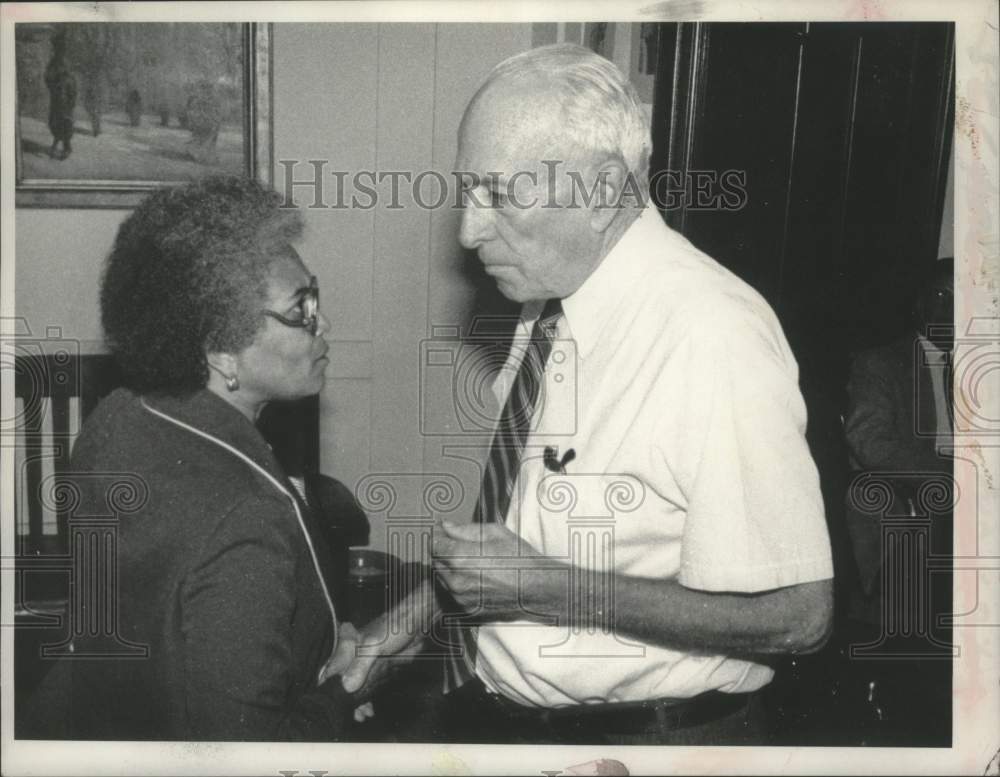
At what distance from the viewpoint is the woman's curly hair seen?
1.20 metres

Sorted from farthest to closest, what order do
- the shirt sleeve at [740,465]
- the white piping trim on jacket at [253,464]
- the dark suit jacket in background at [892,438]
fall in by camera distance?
the dark suit jacket in background at [892,438] → the white piping trim on jacket at [253,464] → the shirt sleeve at [740,465]

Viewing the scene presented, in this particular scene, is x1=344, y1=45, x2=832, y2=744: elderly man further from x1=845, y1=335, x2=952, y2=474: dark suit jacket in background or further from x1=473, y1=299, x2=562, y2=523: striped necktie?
x1=845, y1=335, x2=952, y2=474: dark suit jacket in background

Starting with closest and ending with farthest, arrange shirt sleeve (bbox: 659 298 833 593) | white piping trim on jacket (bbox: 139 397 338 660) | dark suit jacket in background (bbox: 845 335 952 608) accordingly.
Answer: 1. shirt sleeve (bbox: 659 298 833 593)
2. white piping trim on jacket (bbox: 139 397 338 660)
3. dark suit jacket in background (bbox: 845 335 952 608)

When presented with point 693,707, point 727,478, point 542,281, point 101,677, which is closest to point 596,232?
point 542,281

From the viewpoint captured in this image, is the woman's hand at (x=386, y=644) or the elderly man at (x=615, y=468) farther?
the woman's hand at (x=386, y=644)

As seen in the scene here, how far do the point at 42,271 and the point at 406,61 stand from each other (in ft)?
1.76

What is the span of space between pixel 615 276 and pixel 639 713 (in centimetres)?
53

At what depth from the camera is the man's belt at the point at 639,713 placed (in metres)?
1.19

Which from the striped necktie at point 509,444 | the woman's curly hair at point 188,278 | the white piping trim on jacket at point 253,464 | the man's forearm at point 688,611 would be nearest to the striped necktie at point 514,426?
the striped necktie at point 509,444

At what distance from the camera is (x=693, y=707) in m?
1.19

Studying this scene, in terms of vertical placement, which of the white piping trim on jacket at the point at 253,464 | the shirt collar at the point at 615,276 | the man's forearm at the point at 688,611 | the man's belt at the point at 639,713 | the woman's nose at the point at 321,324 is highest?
the shirt collar at the point at 615,276

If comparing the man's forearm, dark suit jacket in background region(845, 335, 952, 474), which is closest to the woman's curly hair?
the man's forearm

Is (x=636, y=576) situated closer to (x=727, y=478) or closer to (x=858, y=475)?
(x=727, y=478)

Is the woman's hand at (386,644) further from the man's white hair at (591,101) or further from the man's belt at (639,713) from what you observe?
the man's white hair at (591,101)
